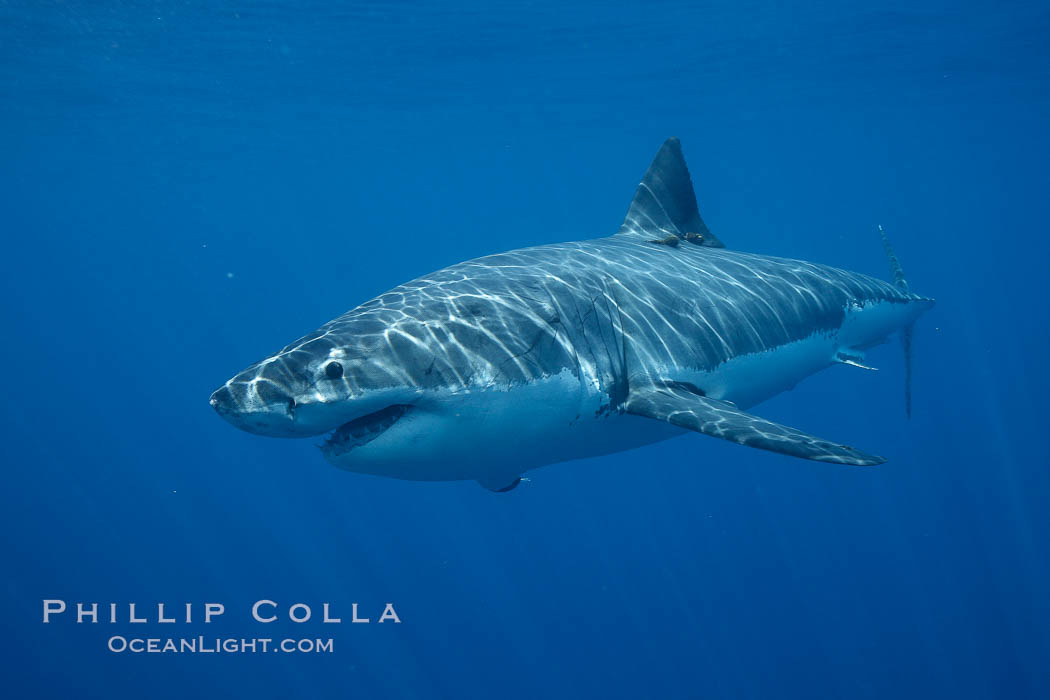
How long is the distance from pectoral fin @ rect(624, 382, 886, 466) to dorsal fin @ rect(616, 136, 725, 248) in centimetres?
348

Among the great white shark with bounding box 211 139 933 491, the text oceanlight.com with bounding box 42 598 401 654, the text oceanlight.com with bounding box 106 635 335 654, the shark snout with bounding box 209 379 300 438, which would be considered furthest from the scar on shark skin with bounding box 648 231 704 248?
the text oceanlight.com with bounding box 106 635 335 654

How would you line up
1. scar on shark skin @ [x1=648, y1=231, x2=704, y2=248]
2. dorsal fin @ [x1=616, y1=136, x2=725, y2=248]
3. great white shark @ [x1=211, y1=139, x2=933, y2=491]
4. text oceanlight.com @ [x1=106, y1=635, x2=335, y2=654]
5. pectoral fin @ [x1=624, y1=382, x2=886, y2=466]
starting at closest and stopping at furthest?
great white shark @ [x1=211, y1=139, x2=933, y2=491] → pectoral fin @ [x1=624, y1=382, x2=886, y2=466] → scar on shark skin @ [x1=648, y1=231, x2=704, y2=248] → dorsal fin @ [x1=616, y1=136, x2=725, y2=248] → text oceanlight.com @ [x1=106, y1=635, x2=335, y2=654]

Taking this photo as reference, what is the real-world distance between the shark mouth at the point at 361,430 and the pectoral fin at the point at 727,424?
1.86m

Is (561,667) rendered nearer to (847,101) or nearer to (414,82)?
(414,82)

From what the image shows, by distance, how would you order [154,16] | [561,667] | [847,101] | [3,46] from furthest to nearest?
1. [847,101]
2. [3,46]
3. [154,16]
4. [561,667]

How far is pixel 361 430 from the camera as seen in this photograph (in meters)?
3.91

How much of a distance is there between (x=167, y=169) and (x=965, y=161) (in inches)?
2731

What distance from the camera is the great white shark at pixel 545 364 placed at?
3770 mm

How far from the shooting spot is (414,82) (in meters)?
29.1

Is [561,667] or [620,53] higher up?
[620,53]

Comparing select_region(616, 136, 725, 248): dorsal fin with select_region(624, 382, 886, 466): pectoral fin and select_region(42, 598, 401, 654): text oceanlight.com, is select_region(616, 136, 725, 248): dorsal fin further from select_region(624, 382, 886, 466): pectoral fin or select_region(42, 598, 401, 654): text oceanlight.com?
select_region(42, 598, 401, 654): text oceanlight.com

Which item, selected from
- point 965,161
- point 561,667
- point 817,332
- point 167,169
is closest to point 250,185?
point 167,169

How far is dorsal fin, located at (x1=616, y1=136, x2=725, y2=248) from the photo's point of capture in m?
8.32

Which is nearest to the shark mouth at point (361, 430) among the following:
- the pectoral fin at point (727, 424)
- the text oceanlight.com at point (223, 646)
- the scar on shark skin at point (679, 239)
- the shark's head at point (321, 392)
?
the shark's head at point (321, 392)
